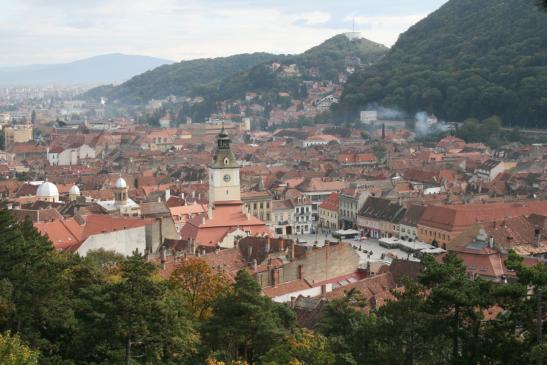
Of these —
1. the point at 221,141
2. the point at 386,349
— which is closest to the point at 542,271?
the point at 386,349

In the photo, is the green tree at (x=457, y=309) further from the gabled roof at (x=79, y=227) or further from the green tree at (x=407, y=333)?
the gabled roof at (x=79, y=227)

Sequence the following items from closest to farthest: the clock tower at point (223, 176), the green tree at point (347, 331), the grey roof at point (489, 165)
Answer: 1. the green tree at point (347, 331)
2. the clock tower at point (223, 176)
3. the grey roof at point (489, 165)

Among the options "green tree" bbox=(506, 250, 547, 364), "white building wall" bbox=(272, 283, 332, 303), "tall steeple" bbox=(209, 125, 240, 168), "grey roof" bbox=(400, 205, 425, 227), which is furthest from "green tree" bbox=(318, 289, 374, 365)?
"grey roof" bbox=(400, 205, 425, 227)

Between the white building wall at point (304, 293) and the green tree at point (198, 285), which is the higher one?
the green tree at point (198, 285)

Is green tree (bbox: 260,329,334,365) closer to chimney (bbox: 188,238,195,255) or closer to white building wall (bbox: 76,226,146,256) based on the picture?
chimney (bbox: 188,238,195,255)

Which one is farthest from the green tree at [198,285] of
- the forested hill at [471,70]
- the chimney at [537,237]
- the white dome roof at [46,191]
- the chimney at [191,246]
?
the forested hill at [471,70]

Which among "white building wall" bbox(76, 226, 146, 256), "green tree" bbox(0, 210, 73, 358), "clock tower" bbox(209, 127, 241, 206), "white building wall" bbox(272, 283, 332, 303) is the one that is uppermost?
"green tree" bbox(0, 210, 73, 358)

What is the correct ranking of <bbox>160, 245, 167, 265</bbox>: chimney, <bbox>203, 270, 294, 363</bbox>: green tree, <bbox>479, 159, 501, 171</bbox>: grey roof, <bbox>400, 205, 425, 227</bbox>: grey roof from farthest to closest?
1. <bbox>479, 159, 501, 171</bbox>: grey roof
2. <bbox>400, 205, 425, 227</bbox>: grey roof
3. <bbox>160, 245, 167, 265</bbox>: chimney
4. <bbox>203, 270, 294, 363</bbox>: green tree
